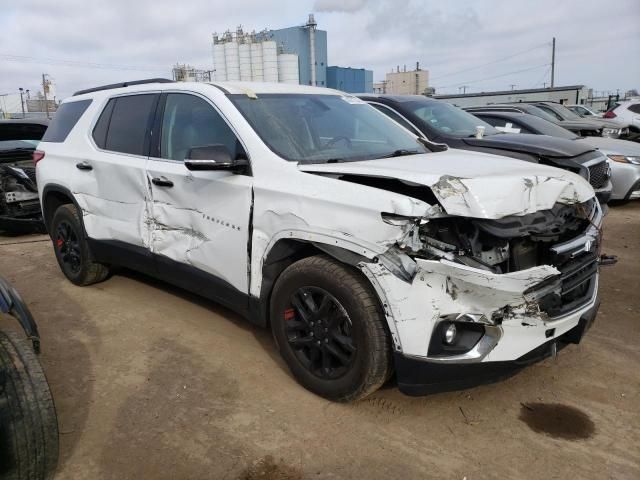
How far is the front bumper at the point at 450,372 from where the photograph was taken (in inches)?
103

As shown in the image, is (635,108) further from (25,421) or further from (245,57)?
(245,57)

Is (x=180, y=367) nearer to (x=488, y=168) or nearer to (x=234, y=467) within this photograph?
(x=234, y=467)

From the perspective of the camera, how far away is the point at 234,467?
260 centimetres

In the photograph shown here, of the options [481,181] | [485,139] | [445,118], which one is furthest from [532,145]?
[481,181]

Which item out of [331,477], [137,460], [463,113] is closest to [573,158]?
[463,113]

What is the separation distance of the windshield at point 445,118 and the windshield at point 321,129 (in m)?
2.80

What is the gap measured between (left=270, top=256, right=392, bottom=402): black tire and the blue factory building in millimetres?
38100

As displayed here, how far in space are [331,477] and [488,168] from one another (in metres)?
1.86

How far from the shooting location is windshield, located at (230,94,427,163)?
133 inches

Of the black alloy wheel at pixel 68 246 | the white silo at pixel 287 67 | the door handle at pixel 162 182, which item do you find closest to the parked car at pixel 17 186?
the black alloy wheel at pixel 68 246

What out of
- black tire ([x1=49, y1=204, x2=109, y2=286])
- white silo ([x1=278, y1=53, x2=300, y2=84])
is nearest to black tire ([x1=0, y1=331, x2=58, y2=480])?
black tire ([x1=49, y1=204, x2=109, y2=286])

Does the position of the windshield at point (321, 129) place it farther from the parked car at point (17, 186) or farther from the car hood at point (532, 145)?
the parked car at point (17, 186)

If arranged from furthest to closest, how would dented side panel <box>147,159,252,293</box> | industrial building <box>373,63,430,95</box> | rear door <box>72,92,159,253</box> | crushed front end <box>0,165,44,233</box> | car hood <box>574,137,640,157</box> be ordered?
industrial building <box>373,63,430,95</box> → car hood <box>574,137,640,157</box> → crushed front end <box>0,165,44,233</box> → rear door <box>72,92,159,253</box> → dented side panel <box>147,159,252,293</box>

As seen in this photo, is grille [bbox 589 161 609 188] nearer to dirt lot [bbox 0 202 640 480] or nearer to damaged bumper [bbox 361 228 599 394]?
dirt lot [bbox 0 202 640 480]
